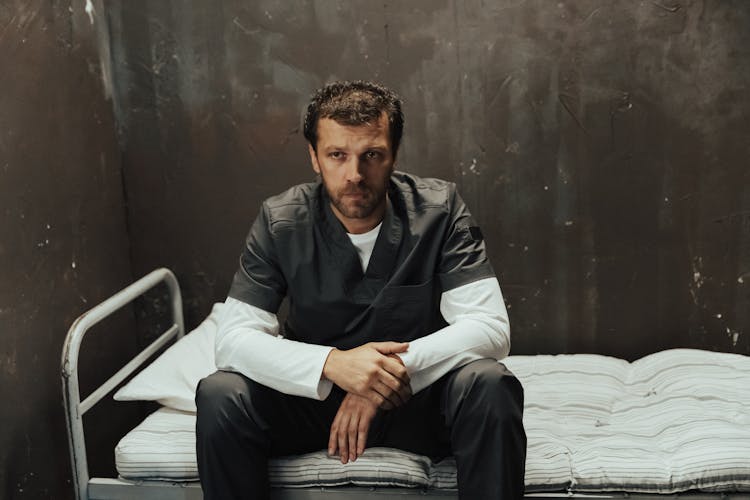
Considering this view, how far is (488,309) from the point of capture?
224 cm

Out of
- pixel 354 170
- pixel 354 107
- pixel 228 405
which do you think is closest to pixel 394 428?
pixel 228 405

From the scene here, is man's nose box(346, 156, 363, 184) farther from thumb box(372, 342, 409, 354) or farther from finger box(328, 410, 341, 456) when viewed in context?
finger box(328, 410, 341, 456)

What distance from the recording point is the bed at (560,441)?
2.13m

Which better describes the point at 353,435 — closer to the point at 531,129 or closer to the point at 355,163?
the point at 355,163

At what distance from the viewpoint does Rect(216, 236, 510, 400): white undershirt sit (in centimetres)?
212

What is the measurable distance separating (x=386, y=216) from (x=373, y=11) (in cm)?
89

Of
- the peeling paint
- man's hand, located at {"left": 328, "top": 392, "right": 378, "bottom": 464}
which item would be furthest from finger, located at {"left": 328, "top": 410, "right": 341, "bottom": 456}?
the peeling paint

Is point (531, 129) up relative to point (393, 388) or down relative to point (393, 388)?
up

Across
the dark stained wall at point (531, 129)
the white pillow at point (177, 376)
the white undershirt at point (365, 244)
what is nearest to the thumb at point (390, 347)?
the white undershirt at point (365, 244)

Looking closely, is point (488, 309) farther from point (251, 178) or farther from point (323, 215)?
point (251, 178)

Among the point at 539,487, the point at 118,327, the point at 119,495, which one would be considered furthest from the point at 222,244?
the point at 539,487

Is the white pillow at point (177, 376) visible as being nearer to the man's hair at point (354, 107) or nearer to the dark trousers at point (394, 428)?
the dark trousers at point (394, 428)

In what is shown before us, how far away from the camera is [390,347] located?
2.15 metres

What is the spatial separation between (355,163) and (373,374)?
520 millimetres
